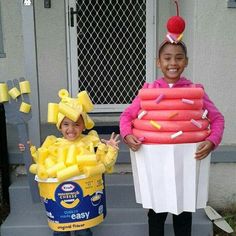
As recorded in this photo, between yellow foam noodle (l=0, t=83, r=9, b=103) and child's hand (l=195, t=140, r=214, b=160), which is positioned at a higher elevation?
yellow foam noodle (l=0, t=83, r=9, b=103)

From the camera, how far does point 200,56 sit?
3.58 meters

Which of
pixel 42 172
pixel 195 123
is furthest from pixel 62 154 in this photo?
pixel 195 123

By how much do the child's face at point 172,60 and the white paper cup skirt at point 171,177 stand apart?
0.44 metres

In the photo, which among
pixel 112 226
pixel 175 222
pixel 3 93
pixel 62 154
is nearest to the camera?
pixel 62 154

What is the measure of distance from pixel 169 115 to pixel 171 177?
14.5 inches

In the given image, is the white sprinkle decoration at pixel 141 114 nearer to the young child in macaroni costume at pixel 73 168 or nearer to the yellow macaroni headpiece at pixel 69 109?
the young child in macaroni costume at pixel 73 168

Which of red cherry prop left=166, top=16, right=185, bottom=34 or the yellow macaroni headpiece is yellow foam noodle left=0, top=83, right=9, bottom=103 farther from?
red cherry prop left=166, top=16, right=185, bottom=34

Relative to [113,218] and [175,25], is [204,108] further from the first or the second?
[113,218]

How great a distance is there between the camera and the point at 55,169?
8.00 feet

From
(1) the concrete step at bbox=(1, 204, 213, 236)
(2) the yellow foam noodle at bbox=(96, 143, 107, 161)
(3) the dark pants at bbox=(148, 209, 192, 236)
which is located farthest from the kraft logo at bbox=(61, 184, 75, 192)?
(1) the concrete step at bbox=(1, 204, 213, 236)

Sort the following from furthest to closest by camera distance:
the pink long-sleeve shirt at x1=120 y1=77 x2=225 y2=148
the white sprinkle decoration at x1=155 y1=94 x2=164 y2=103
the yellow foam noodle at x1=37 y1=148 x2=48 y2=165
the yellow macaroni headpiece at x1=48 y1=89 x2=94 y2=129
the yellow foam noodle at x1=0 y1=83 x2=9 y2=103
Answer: the yellow foam noodle at x1=0 y1=83 x2=9 y2=103 → the yellow foam noodle at x1=37 y1=148 x2=48 y2=165 → the yellow macaroni headpiece at x1=48 y1=89 x2=94 y2=129 → the pink long-sleeve shirt at x1=120 y1=77 x2=225 y2=148 → the white sprinkle decoration at x1=155 y1=94 x2=164 y2=103

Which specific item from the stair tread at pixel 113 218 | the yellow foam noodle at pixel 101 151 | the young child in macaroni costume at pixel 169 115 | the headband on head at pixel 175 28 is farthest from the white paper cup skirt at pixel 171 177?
the stair tread at pixel 113 218

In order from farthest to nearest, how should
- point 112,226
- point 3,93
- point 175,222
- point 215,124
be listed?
point 112,226, point 3,93, point 175,222, point 215,124

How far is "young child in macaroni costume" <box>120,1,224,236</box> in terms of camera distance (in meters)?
2.22
